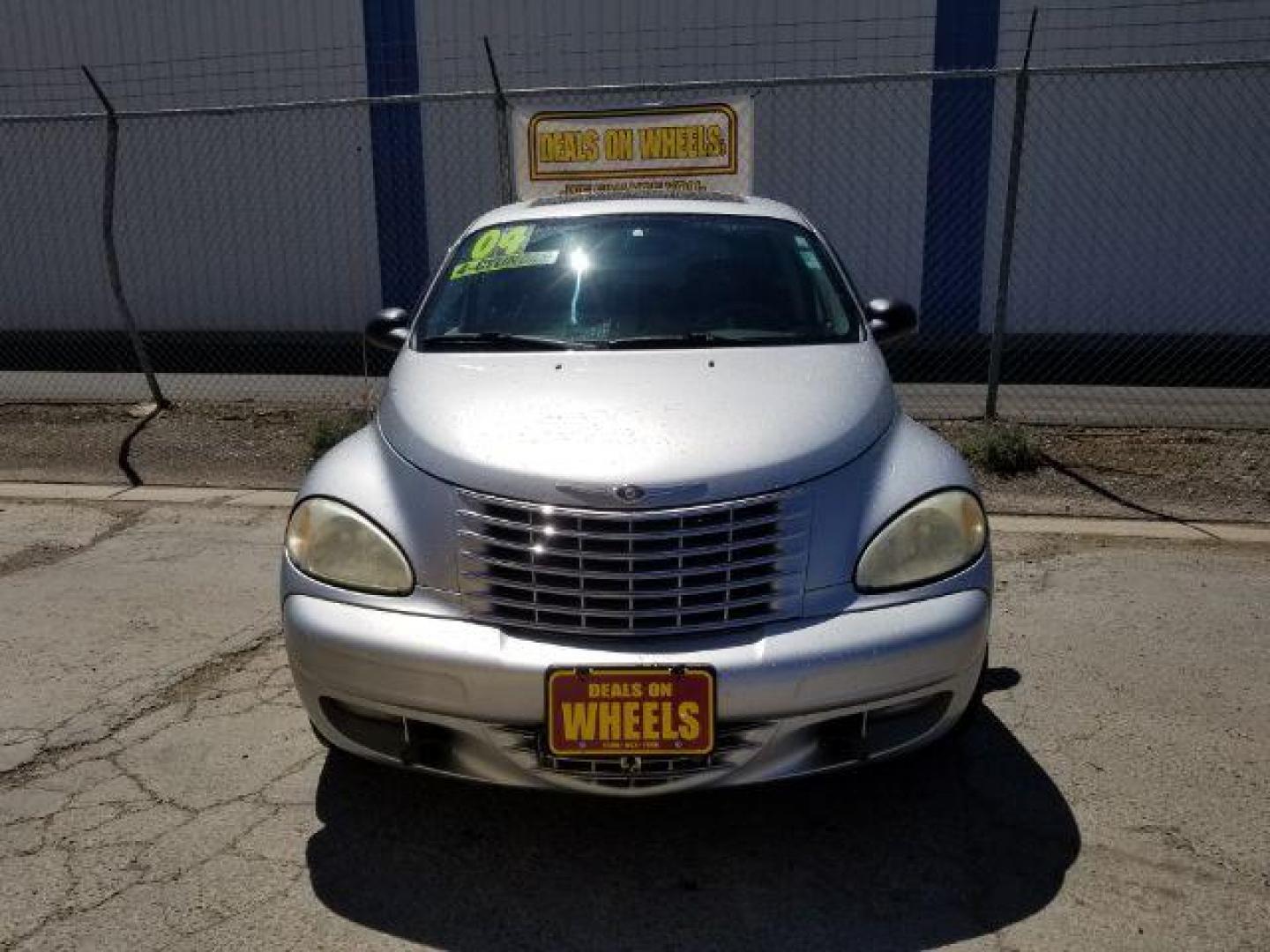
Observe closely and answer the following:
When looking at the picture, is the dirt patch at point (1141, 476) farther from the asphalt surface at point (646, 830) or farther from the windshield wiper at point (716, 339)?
the windshield wiper at point (716, 339)

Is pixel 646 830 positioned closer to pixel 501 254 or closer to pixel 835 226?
pixel 501 254

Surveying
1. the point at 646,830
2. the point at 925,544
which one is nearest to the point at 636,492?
the point at 925,544

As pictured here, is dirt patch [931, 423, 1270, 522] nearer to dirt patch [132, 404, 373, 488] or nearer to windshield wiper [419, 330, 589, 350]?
windshield wiper [419, 330, 589, 350]

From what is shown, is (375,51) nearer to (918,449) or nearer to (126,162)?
(126,162)

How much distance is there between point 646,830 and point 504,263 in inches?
85.9

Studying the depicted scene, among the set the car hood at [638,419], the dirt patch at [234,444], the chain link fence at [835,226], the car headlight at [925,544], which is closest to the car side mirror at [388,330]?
the car hood at [638,419]

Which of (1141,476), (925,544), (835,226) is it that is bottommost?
(1141,476)

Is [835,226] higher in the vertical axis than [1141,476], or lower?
higher

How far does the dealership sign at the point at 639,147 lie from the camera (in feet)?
24.2

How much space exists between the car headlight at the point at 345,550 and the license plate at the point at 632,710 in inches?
21.4

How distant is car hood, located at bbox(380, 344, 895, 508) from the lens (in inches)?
108

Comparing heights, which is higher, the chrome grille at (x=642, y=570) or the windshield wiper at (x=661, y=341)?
the windshield wiper at (x=661, y=341)

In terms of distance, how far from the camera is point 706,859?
9.24 feet

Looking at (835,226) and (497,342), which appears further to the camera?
(835,226)
